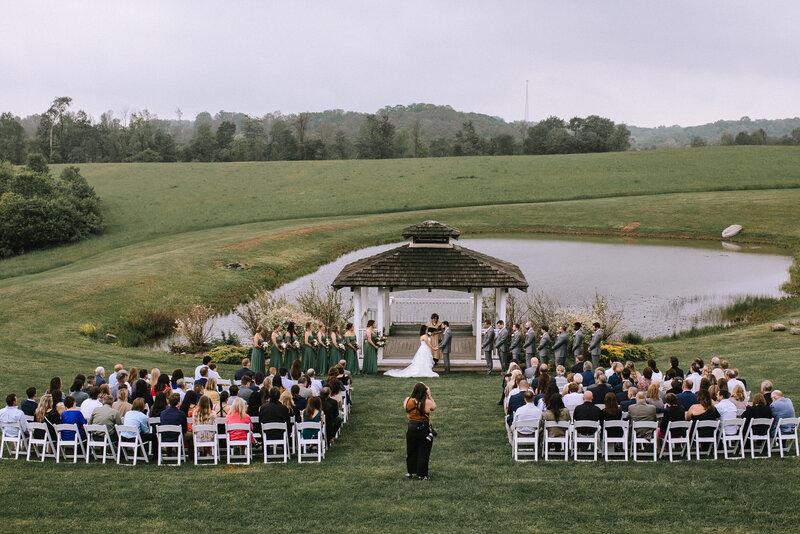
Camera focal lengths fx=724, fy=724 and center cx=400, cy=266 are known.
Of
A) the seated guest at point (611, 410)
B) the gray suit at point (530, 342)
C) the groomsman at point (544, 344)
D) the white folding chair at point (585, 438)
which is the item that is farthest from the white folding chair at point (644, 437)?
the gray suit at point (530, 342)

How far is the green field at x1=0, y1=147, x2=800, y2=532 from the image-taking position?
9836 mm

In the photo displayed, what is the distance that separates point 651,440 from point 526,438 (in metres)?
2.11

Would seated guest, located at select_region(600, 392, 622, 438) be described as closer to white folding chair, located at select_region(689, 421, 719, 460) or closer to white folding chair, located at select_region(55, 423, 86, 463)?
white folding chair, located at select_region(689, 421, 719, 460)

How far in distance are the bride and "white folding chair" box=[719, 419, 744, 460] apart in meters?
9.81

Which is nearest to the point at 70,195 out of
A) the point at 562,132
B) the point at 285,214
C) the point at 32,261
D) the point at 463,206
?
the point at 32,261

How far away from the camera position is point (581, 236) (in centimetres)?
5278

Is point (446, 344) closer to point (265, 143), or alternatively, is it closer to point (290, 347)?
point (290, 347)

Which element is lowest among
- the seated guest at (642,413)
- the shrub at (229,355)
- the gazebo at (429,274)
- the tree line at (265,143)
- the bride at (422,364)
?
the shrub at (229,355)

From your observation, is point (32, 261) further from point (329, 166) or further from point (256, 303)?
point (329, 166)

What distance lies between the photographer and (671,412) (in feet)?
39.9

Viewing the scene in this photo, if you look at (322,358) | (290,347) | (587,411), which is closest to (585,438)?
(587,411)

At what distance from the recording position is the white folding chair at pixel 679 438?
471 inches

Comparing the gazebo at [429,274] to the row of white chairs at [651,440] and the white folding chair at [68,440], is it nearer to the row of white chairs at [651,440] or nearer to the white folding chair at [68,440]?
the row of white chairs at [651,440]

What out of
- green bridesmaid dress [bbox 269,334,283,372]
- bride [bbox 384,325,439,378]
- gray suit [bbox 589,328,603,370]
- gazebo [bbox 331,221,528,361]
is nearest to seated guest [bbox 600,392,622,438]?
gray suit [bbox 589,328,603,370]
